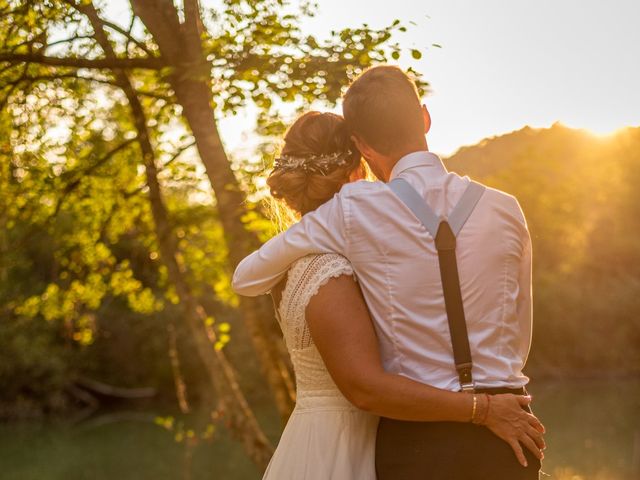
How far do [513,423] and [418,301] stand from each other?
1.08 feet

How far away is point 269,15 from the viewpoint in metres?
5.99

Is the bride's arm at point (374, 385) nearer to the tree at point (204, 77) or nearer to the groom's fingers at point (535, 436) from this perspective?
the groom's fingers at point (535, 436)

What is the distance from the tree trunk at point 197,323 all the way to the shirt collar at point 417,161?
496 cm

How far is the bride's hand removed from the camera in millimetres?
2064

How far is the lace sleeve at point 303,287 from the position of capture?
2137 millimetres

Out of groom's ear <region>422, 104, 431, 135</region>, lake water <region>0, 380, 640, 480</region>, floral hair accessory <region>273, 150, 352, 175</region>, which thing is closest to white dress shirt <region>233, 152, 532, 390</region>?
groom's ear <region>422, 104, 431, 135</region>

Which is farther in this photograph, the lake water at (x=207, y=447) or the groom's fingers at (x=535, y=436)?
the lake water at (x=207, y=447)

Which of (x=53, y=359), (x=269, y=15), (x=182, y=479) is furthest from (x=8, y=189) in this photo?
(x=53, y=359)

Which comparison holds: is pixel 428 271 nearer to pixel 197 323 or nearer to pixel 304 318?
pixel 304 318

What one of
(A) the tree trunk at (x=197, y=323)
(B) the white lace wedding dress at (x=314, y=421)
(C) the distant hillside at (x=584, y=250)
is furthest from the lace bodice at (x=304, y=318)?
(C) the distant hillside at (x=584, y=250)

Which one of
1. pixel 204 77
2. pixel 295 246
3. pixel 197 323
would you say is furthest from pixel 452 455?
pixel 197 323

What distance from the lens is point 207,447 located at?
25.7 metres

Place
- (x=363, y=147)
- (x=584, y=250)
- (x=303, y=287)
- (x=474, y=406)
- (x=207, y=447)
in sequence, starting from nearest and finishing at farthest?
(x=474, y=406), (x=303, y=287), (x=363, y=147), (x=207, y=447), (x=584, y=250)

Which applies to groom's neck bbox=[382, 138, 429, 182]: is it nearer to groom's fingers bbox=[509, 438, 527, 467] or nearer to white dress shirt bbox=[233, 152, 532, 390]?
white dress shirt bbox=[233, 152, 532, 390]
